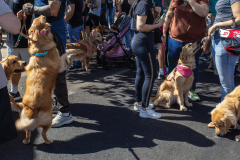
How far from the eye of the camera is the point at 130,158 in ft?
8.66

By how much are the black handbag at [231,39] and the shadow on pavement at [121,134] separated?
51.9 inches

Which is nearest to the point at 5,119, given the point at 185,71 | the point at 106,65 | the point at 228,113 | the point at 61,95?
the point at 61,95

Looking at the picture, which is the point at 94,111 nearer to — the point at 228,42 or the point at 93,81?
the point at 93,81

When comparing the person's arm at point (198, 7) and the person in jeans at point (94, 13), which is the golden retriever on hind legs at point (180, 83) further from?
the person in jeans at point (94, 13)

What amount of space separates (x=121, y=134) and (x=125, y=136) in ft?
0.26

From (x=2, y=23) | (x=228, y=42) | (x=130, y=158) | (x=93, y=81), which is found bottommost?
(x=130, y=158)

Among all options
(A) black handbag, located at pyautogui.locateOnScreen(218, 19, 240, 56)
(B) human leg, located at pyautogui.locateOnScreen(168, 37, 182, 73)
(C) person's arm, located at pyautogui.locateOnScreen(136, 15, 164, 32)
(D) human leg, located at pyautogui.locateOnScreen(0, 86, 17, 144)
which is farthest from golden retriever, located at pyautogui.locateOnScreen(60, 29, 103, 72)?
(A) black handbag, located at pyautogui.locateOnScreen(218, 19, 240, 56)

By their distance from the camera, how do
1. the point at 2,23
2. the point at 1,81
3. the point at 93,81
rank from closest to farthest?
the point at 2,23, the point at 1,81, the point at 93,81

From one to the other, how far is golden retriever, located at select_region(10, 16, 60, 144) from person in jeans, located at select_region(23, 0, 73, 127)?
0.24 m

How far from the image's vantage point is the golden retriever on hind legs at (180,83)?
12.6 ft

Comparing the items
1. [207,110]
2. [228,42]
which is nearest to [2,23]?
[228,42]

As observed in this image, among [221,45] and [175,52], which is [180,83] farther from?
[221,45]

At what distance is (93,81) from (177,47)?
2.49 metres

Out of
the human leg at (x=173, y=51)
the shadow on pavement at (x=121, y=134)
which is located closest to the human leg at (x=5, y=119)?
the shadow on pavement at (x=121, y=134)
